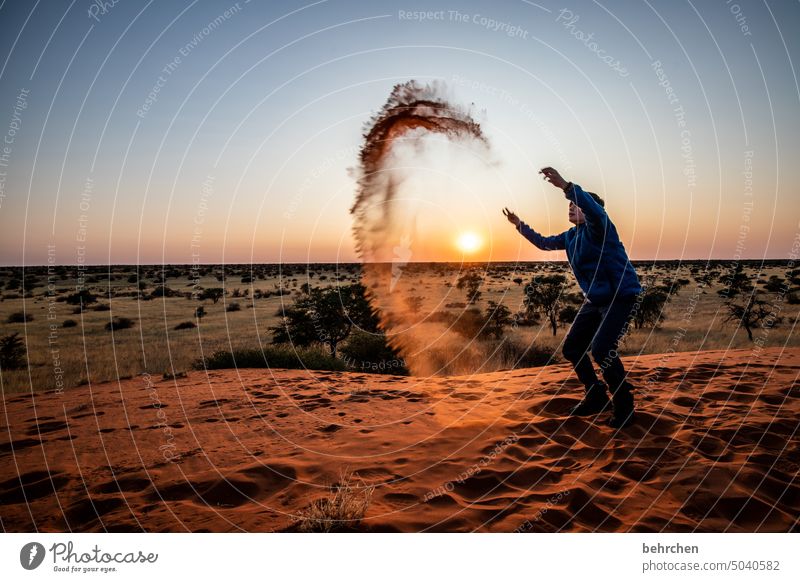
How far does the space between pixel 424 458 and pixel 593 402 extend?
8.88 ft

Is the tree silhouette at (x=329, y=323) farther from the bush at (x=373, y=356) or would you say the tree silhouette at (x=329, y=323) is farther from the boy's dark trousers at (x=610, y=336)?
the boy's dark trousers at (x=610, y=336)

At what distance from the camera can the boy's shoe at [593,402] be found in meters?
5.48

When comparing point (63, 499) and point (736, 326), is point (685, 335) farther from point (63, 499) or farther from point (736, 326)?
point (63, 499)

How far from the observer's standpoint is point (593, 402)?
5551mm

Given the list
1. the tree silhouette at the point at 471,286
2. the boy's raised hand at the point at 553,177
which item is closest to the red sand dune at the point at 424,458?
the boy's raised hand at the point at 553,177

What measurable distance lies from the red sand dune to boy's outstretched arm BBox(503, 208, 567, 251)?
2.40 metres

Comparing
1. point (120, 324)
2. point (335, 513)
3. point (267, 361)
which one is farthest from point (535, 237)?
point (120, 324)

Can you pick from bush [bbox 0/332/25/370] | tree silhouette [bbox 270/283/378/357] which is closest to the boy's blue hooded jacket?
tree silhouette [bbox 270/283/378/357]

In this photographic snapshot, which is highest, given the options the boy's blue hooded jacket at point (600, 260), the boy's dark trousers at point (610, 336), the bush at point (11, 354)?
the boy's blue hooded jacket at point (600, 260)

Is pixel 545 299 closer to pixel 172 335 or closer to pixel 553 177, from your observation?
pixel 172 335

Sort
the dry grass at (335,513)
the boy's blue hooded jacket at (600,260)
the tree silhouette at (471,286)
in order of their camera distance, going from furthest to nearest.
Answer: the tree silhouette at (471,286) → the boy's blue hooded jacket at (600,260) → the dry grass at (335,513)

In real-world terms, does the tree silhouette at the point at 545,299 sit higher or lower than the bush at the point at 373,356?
higher

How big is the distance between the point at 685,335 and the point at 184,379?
15972 millimetres

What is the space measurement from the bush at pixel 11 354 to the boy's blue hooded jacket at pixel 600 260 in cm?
1385
